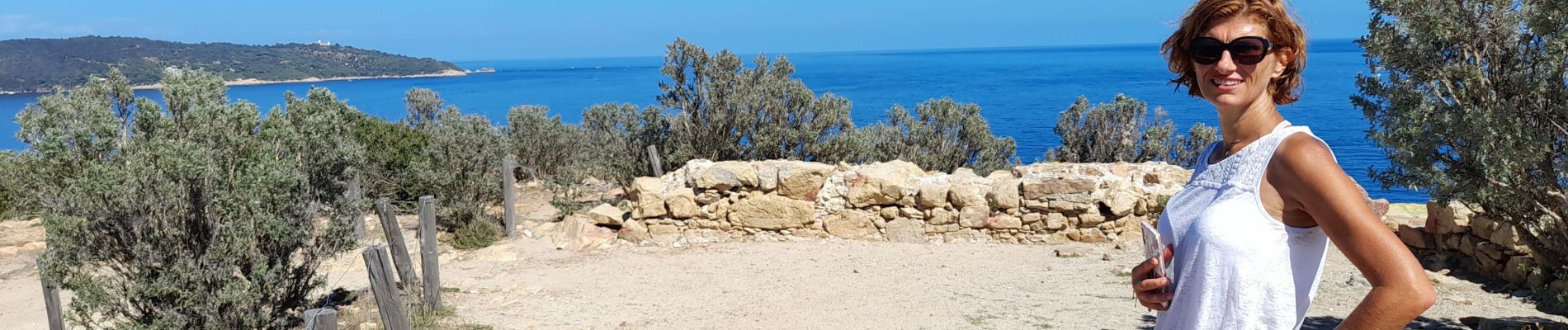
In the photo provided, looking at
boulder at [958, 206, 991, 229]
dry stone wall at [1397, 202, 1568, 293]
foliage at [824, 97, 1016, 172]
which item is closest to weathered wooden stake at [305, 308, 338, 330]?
boulder at [958, 206, 991, 229]

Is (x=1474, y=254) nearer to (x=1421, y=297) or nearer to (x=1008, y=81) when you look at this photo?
(x=1421, y=297)

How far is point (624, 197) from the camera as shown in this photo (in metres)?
13.1

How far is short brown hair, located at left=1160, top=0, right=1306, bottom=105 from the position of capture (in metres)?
1.64

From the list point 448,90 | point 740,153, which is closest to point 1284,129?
point 740,153

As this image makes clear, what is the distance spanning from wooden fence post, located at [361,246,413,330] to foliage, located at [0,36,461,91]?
1329 inches

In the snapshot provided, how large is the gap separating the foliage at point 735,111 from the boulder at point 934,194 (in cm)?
357

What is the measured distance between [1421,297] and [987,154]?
1366 cm

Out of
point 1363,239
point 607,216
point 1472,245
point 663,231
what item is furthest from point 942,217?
point 1363,239

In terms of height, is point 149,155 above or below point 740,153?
above

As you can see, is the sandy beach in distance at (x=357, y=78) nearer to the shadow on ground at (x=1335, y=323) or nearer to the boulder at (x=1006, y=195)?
the boulder at (x=1006, y=195)

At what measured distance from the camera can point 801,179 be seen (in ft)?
32.8

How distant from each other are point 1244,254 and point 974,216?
8.37 meters

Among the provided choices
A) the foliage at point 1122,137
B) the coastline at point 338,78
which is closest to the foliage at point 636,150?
the foliage at point 1122,137

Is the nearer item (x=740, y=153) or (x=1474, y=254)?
(x=1474, y=254)
